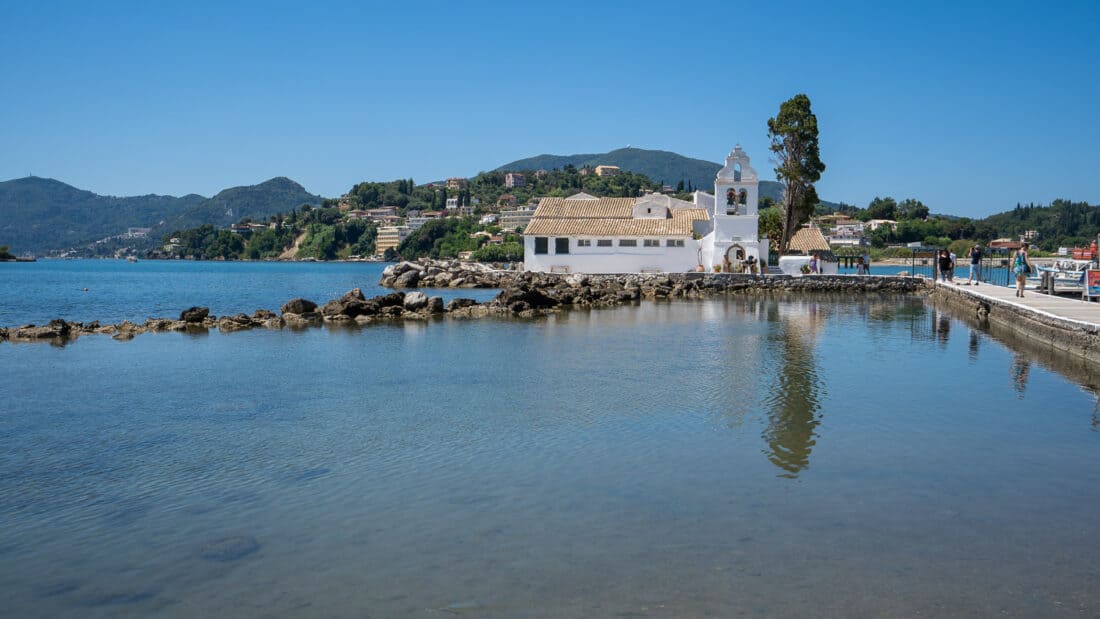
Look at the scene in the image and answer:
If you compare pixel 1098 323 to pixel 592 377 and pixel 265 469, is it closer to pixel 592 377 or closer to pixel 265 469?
pixel 592 377

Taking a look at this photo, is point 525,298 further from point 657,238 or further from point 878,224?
point 878,224

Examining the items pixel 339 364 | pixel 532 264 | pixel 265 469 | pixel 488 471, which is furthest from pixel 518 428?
pixel 532 264

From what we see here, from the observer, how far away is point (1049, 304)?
23750 mm

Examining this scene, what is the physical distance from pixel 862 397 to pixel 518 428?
6.10 m

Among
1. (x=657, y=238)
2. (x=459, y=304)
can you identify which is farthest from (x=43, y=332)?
(x=657, y=238)

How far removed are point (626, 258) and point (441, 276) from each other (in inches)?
533

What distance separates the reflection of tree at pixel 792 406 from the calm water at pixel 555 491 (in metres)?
0.08

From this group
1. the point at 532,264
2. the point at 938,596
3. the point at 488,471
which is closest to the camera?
the point at 938,596

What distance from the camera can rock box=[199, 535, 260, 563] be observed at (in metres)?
6.61

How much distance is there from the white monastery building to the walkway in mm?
15027

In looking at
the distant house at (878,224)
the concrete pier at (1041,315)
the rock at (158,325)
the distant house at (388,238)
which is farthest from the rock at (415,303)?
the distant house at (388,238)

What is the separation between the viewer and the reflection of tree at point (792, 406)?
9.59 metres

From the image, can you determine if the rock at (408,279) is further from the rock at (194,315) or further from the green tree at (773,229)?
the rock at (194,315)

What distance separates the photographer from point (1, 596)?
19.6ft
